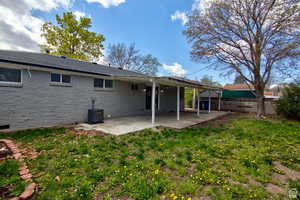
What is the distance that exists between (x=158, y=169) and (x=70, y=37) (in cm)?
2184

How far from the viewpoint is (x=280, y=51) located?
8.63 m

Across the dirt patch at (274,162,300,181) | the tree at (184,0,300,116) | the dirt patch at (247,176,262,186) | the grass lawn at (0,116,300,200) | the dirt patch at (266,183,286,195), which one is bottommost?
the dirt patch at (274,162,300,181)

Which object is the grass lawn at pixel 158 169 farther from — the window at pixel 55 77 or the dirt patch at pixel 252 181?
the window at pixel 55 77

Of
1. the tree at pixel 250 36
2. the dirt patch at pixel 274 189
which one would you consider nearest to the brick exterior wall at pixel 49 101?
the tree at pixel 250 36

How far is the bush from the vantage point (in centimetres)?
936

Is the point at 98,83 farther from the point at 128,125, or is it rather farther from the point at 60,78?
the point at 128,125

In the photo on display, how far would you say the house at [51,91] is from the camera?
502 cm

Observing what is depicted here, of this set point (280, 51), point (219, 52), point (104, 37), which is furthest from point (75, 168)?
point (104, 37)

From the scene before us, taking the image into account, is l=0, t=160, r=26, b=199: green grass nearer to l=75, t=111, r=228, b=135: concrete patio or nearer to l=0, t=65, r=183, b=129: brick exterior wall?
l=75, t=111, r=228, b=135: concrete patio

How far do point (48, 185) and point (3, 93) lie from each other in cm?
476

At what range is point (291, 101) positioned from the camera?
9.61 metres

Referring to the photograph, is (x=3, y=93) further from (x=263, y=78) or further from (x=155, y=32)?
(x=155, y=32)

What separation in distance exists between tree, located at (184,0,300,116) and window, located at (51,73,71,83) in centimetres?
836

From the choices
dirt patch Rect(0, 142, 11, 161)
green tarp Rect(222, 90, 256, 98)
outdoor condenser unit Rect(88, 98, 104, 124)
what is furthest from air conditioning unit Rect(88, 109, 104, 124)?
green tarp Rect(222, 90, 256, 98)
